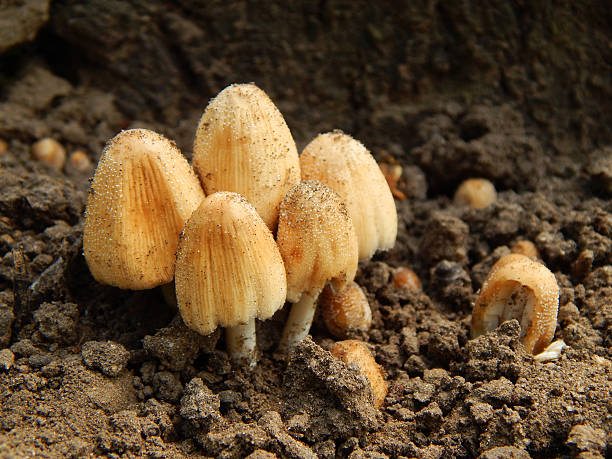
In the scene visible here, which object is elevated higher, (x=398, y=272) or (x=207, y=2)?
(x=207, y=2)

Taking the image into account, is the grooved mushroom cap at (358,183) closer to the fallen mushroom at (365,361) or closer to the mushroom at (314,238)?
the mushroom at (314,238)

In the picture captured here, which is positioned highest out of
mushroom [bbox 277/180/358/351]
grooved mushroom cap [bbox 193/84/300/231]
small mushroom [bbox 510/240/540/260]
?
grooved mushroom cap [bbox 193/84/300/231]

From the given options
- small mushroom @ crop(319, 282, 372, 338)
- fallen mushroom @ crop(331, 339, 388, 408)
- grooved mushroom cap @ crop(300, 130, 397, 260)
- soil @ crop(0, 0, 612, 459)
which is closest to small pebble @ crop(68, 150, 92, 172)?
soil @ crop(0, 0, 612, 459)

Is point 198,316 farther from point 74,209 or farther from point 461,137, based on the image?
point 461,137

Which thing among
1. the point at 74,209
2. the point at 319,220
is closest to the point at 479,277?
the point at 319,220

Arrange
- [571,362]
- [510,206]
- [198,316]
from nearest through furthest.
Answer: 1. [198,316]
2. [571,362]
3. [510,206]

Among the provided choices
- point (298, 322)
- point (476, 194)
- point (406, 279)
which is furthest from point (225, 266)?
point (476, 194)

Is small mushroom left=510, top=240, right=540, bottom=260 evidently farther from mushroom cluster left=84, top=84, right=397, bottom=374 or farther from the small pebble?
the small pebble
